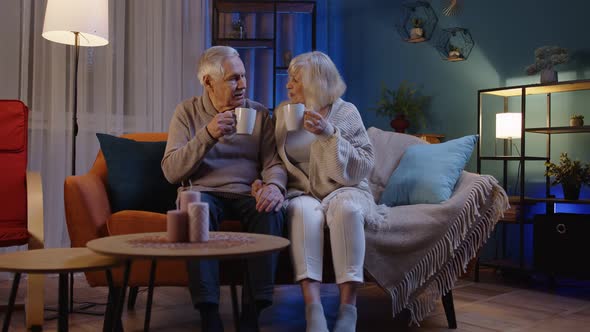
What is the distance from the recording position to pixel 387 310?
238cm

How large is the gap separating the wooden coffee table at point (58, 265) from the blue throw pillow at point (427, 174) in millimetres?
1259

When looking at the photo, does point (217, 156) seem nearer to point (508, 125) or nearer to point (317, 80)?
point (317, 80)

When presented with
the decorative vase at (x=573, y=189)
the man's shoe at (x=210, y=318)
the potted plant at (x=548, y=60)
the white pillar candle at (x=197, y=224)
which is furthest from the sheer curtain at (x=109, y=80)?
the decorative vase at (x=573, y=189)

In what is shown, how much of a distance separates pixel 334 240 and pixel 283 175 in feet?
1.18

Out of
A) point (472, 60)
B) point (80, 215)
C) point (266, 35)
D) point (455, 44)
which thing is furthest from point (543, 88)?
point (80, 215)

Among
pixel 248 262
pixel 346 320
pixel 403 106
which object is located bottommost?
pixel 346 320

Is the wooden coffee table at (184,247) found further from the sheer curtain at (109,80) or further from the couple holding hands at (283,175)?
the sheer curtain at (109,80)

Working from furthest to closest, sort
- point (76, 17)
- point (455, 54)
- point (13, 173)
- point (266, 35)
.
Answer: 1. point (266, 35)
2. point (455, 54)
3. point (76, 17)
4. point (13, 173)

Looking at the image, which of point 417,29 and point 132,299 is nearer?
point 132,299

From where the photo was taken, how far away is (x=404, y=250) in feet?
6.36

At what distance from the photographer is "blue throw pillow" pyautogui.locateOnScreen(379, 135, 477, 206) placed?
2182 mm

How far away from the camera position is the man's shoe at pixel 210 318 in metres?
1.56

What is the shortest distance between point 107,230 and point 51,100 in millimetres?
1518

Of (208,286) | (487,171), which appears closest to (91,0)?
(208,286)
